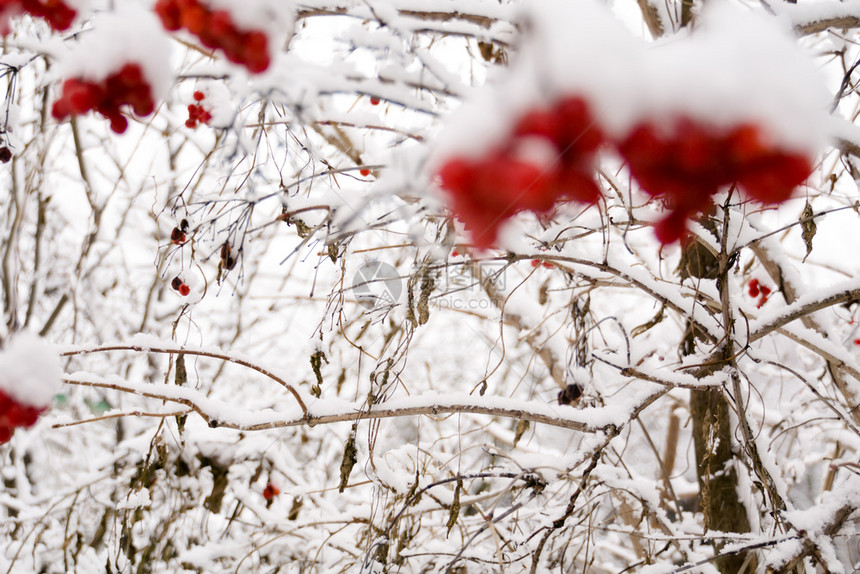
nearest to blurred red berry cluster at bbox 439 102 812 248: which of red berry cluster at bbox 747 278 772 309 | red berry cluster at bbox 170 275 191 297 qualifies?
red berry cluster at bbox 170 275 191 297

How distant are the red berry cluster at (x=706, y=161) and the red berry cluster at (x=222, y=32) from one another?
Result: 403mm

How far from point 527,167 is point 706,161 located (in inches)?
5.5

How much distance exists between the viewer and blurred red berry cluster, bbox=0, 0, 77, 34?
0.72 metres

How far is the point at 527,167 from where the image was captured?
15.2 inches

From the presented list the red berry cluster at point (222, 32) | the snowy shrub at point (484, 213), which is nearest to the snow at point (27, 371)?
the snowy shrub at point (484, 213)

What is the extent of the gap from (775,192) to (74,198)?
605 cm

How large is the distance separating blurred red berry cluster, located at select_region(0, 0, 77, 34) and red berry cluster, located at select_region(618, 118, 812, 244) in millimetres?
769

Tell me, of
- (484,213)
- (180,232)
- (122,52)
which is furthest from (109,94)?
(180,232)

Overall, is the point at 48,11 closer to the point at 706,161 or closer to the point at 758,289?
the point at 706,161

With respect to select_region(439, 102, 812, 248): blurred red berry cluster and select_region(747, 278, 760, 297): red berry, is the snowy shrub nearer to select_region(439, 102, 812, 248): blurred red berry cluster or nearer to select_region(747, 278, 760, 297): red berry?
select_region(439, 102, 812, 248): blurred red berry cluster

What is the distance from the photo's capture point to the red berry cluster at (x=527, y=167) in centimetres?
39

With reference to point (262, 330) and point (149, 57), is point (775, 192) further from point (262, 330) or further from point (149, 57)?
point (262, 330)

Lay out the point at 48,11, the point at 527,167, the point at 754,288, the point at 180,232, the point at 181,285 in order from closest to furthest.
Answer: the point at 527,167 → the point at 48,11 → the point at 180,232 → the point at 181,285 → the point at 754,288

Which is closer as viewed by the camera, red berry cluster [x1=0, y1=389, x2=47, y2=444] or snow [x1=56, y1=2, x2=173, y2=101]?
snow [x1=56, y1=2, x2=173, y2=101]
